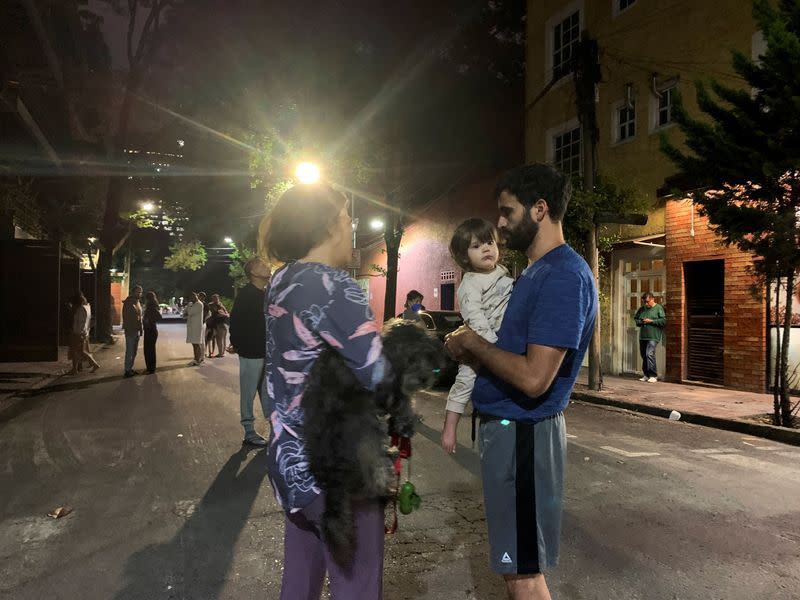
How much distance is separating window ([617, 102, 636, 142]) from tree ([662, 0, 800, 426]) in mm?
6053

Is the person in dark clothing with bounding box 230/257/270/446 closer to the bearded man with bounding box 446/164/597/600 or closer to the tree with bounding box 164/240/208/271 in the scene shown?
the bearded man with bounding box 446/164/597/600

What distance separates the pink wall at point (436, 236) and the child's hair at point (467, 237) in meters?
16.0

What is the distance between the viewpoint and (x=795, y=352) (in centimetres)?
1039

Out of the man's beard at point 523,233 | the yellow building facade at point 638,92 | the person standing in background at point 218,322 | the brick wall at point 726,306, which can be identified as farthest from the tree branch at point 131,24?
the man's beard at point 523,233

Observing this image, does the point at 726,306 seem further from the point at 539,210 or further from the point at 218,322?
the point at 218,322

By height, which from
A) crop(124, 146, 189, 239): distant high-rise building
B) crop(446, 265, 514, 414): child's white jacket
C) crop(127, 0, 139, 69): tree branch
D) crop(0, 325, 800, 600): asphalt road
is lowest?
crop(0, 325, 800, 600): asphalt road

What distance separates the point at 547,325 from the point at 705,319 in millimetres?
11849

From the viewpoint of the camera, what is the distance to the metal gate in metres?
11.9

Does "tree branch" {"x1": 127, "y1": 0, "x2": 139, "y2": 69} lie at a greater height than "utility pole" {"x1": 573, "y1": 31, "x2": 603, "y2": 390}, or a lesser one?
greater

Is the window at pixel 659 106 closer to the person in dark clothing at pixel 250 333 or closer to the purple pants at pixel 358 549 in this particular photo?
the person in dark clothing at pixel 250 333

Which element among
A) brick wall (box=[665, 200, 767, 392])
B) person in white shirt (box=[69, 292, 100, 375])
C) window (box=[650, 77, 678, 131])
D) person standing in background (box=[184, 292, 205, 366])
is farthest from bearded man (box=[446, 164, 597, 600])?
person standing in background (box=[184, 292, 205, 366])

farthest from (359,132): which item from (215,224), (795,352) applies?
(215,224)

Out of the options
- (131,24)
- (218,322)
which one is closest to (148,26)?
(131,24)

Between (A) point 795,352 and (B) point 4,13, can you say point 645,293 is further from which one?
(B) point 4,13
